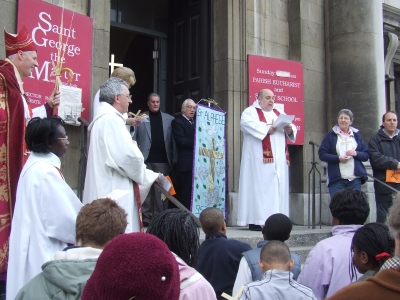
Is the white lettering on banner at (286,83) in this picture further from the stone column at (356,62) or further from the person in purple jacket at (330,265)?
the person in purple jacket at (330,265)

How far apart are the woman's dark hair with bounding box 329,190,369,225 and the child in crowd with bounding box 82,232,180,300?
2.20 metres

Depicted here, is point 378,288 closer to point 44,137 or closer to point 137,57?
point 44,137

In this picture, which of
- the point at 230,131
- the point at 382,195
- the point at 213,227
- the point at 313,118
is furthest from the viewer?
the point at 313,118

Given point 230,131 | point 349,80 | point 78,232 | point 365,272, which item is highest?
point 349,80

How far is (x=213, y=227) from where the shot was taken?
11.8 ft

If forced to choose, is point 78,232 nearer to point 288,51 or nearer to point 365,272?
point 365,272

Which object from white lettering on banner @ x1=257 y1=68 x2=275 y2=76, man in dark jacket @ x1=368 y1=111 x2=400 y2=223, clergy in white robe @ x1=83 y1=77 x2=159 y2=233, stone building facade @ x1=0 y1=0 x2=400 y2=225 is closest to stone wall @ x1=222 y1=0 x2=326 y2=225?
stone building facade @ x1=0 y1=0 x2=400 y2=225

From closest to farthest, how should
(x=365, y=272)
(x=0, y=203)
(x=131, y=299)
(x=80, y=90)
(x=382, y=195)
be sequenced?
(x=131, y=299), (x=365, y=272), (x=0, y=203), (x=80, y=90), (x=382, y=195)

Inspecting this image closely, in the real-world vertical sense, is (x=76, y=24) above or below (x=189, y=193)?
above

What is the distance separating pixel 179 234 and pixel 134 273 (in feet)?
3.73

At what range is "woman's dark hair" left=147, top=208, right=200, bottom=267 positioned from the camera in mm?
2523

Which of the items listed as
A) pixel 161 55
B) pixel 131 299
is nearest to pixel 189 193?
pixel 161 55

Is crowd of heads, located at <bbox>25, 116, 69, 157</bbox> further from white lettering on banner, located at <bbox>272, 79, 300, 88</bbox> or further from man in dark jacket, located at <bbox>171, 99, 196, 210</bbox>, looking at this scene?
white lettering on banner, located at <bbox>272, 79, 300, 88</bbox>

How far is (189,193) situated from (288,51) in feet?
11.5
